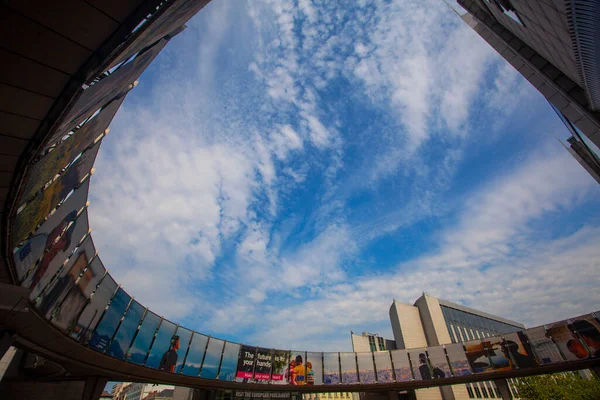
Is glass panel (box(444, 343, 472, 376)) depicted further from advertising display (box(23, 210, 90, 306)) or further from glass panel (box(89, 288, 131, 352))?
advertising display (box(23, 210, 90, 306))

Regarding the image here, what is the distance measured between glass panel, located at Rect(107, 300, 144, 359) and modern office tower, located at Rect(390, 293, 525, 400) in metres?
44.2

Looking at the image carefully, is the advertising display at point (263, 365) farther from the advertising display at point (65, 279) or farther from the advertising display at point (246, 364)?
the advertising display at point (65, 279)

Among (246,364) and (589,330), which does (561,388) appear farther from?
(246,364)

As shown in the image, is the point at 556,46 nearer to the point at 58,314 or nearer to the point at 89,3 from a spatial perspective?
the point at 89,3

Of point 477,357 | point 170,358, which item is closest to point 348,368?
point 477,357

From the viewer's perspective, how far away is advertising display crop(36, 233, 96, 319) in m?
11.1

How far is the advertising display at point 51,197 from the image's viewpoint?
7.55m

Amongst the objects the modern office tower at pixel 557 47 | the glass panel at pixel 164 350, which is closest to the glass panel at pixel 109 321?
the glass panel at pixel 164 350

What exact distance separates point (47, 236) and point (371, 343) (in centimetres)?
5959

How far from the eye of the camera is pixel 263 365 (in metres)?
27.7

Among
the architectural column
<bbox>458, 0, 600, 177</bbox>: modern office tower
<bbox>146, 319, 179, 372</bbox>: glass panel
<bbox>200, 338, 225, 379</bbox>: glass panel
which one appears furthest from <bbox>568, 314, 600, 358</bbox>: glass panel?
<bbox>146, 319, 179, 372</bbox>: glass panel

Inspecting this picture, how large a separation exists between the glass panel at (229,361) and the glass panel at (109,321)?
1233cm

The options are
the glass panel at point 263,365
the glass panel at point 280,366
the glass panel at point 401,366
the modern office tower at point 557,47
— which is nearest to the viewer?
the modern office tower at point 557,47

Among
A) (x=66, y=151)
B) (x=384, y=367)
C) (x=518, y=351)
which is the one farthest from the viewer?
(x=384, y=367)
